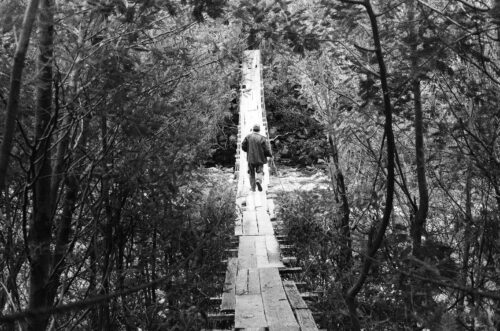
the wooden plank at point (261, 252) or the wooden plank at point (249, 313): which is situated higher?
the wooden plank at point (261, 252)

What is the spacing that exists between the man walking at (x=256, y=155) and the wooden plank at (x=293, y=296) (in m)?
3.56

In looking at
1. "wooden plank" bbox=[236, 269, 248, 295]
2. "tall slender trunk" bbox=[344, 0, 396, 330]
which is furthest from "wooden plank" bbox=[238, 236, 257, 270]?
"tall slender trunk" bbox=[344, 0, 396, 330]

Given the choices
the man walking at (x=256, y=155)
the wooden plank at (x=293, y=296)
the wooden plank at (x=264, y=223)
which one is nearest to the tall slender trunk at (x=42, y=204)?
the wooden plank at (x=293, y=296)

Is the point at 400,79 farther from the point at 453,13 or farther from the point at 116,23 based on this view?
the point at 116,23

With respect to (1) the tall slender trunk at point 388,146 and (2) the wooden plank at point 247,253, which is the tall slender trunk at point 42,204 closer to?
(1) the tall slender trunk at point 388,146

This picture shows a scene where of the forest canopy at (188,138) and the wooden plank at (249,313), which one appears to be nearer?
the forest canopy at (188,138)

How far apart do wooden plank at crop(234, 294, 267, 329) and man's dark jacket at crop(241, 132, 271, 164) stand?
12.7ft

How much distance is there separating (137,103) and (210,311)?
241cm

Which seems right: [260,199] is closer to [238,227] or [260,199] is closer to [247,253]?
[238,227]

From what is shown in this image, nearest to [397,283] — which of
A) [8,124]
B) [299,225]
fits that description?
[8,124]

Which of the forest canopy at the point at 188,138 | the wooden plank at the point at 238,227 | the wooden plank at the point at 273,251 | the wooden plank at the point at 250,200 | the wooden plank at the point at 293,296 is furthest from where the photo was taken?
the wooden plank at the point at 250,200

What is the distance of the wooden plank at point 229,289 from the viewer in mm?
3506

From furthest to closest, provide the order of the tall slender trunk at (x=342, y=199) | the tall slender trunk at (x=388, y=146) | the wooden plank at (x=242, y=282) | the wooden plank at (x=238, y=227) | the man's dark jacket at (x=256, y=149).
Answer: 1. the man's dark jacket at (x=256, y=149)
2. the wooden plank at (x=238, y=227)
3. the wooden plank at (x=242, y=282)
4. the tall slender trunk at (x=342, y=199)
5. the tall slender trunk at (x=388, y=146)

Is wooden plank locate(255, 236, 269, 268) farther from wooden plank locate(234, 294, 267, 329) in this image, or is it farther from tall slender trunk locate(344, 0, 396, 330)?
tall slender trunk locate(344, 0, 396, 330)
